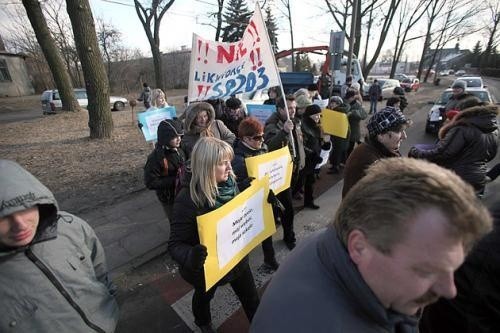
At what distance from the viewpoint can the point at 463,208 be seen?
0.83 metres

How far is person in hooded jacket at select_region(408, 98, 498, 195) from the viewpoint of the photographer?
3.05 meters

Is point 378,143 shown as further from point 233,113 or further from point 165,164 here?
point 233,113

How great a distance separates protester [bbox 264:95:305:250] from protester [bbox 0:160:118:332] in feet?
7.73

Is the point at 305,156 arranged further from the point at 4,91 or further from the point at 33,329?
the point at 4,91

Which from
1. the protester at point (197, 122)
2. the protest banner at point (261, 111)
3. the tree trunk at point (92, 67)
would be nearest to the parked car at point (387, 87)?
the protest banner at point (261, 111)

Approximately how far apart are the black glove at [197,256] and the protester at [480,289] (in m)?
1.36

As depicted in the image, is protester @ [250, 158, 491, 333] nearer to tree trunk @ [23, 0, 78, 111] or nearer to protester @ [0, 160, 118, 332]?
protester @ [0, 160, 118, 332]

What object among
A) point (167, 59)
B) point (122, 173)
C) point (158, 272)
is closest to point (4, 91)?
point (167, 59)

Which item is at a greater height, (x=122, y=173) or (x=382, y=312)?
(x=382, y=312)

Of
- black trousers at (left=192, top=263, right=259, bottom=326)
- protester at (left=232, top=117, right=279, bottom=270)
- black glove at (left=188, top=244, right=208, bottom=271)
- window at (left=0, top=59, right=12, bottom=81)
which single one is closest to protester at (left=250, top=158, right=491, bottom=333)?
black glove at (left=188, top=244, right=208, bottom=271)

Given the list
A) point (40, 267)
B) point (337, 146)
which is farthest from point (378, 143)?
point (337, 146)

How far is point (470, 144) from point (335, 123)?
2614 millimetres

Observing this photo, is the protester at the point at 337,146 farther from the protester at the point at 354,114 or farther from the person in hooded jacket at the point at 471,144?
the person in hooded jacket at the point at 471,144

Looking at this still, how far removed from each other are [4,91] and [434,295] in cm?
4199
